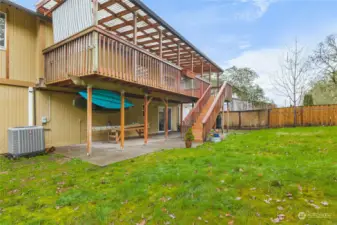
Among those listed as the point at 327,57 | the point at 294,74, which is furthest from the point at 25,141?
the point at 327,57

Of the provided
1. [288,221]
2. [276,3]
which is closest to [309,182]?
[288,221]

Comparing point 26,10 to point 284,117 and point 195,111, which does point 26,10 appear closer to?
point 195,111

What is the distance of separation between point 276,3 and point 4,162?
12821 mm

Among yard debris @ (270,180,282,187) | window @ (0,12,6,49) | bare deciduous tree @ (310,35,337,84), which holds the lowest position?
yard debris @ (270,180,282,187)

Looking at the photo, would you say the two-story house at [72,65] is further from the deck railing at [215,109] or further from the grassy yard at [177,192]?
the grassy yard at [177,192]

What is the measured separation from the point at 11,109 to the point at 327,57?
2149cm

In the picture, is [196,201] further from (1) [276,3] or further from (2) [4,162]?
(1) [276,3]

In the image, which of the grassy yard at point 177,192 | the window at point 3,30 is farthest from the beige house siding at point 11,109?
the grassy yard at point 177,192

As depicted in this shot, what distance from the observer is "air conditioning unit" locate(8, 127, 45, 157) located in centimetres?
573

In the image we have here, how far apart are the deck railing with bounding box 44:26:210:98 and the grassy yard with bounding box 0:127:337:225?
294 centimetres

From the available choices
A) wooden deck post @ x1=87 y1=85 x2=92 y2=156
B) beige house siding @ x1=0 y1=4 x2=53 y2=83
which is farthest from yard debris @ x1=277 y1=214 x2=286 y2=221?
beige house siding @ x1=0 y1=4 x2=53 y2=83

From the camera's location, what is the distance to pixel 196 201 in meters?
2.72

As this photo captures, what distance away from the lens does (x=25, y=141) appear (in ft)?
19.4

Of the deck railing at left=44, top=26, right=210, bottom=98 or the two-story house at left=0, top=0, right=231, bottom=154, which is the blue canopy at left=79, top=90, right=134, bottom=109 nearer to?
the two-story house at left=0, top=0, right=231, bottom=154
